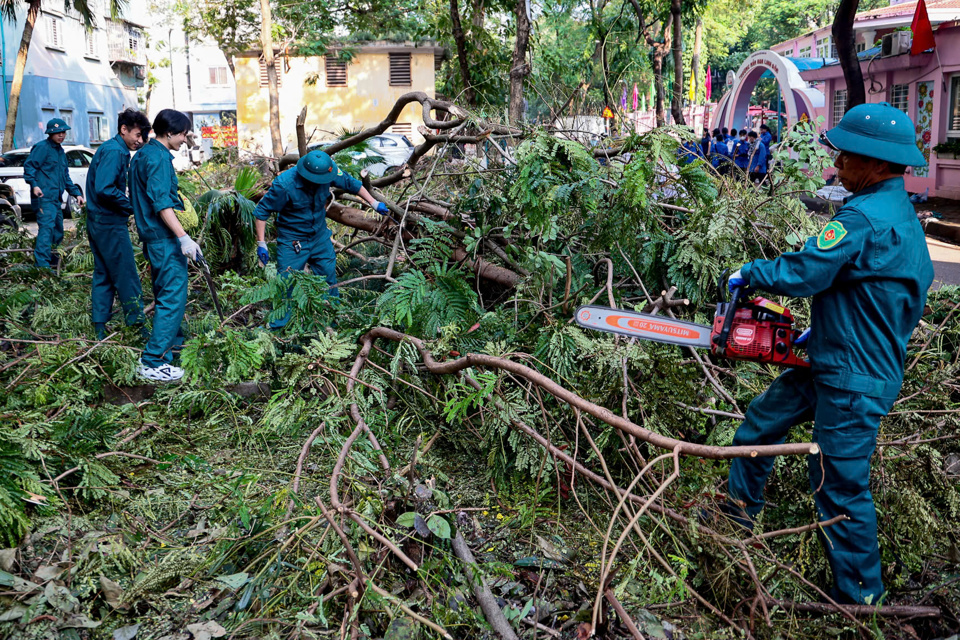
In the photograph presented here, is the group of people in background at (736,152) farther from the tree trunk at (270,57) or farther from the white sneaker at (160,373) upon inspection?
the tree trunk at (270,57)

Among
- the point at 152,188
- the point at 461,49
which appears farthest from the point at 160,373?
the point at 461,49

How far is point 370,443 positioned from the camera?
131 inches

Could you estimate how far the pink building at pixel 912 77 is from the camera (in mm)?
15703

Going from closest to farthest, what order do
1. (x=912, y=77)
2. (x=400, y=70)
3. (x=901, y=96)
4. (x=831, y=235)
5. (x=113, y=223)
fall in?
1. (x=831, y=235)
2. (x=113, y=223)
3. (x=912, y=77)
4. (x=901, y=96)
5. (x=400, y=70)

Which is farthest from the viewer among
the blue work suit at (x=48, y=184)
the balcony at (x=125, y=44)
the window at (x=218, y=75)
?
the window at (x=218, y=75)

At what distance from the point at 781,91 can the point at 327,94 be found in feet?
55.8

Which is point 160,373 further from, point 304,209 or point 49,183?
point 49,183

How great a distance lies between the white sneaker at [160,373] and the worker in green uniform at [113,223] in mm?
721

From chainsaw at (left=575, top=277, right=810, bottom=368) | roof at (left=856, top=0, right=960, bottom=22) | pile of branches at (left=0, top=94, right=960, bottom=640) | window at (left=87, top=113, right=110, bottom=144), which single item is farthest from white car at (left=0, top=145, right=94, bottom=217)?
roof at (left=856, top=0, right=960, bottom=22)

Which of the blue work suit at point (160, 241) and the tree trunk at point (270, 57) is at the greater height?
the tree trunk at point (270, 57)

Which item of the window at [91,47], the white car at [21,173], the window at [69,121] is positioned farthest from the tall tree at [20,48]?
the window at [91,47]

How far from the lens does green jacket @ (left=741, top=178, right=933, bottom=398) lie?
8.32ft

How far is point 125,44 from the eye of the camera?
3559 cm

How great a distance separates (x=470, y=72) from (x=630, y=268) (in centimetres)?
677
